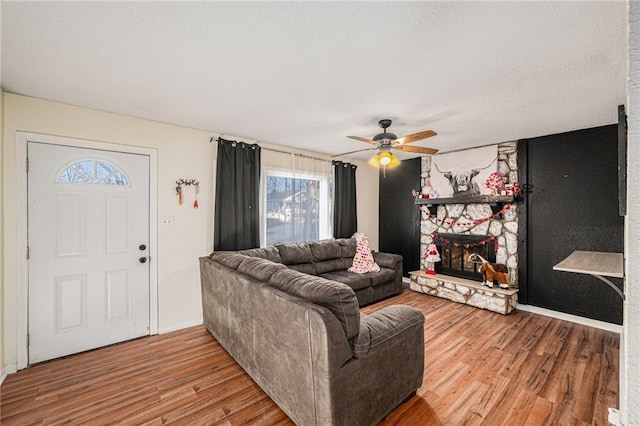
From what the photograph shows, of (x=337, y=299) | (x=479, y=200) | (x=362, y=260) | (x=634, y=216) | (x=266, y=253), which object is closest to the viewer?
(x=634, y=216)

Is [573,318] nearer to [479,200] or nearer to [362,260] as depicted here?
[479,200]

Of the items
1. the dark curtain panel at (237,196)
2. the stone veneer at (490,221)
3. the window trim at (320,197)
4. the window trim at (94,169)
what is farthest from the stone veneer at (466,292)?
the window trim at (94,169)

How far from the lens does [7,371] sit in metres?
2.43

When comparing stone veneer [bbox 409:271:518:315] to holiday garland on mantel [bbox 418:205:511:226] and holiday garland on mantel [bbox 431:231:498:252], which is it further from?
holiday garland on mantel [bbox 418:205:511:226]

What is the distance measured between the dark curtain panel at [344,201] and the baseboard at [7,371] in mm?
4231

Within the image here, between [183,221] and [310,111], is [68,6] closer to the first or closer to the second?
[310,111]

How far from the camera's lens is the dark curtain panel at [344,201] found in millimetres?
5117

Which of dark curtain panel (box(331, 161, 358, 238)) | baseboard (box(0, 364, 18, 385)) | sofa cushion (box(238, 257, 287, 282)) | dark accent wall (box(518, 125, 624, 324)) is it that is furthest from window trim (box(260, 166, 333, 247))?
dark accent wall (box(518, 125, 624, 324))

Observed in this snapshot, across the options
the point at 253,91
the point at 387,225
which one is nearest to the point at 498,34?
the point at 253,91

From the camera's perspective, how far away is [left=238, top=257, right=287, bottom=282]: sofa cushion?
7.21ft

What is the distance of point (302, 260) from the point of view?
4203 millimetres

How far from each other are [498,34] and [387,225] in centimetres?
450

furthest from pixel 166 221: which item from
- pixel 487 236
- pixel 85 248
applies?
pixel 487 236

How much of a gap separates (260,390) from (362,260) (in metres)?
2.75
